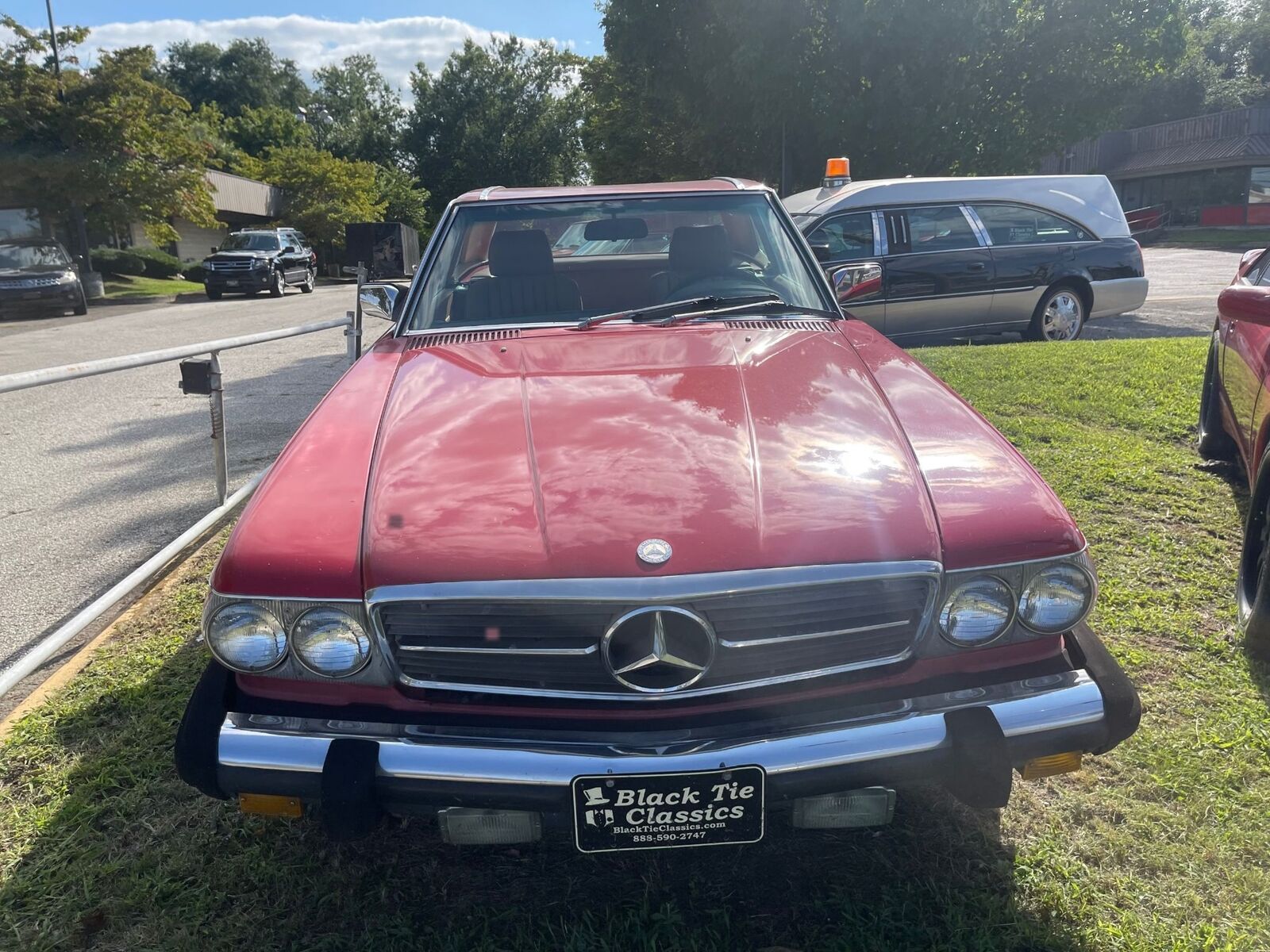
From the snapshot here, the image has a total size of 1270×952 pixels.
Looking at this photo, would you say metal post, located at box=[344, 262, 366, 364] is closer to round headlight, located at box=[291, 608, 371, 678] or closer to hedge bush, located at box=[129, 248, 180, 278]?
round headlight, located at box=[291, 608, 371, 678]

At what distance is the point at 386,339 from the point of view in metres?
3.56

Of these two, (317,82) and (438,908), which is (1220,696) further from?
(317,82)

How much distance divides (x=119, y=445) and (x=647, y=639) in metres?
6.43

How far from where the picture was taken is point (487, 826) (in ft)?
6.84

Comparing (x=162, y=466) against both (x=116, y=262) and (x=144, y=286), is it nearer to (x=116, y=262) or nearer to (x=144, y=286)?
(x=144, y=286)

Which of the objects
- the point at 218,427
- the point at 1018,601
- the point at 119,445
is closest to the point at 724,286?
the point at 1018,601

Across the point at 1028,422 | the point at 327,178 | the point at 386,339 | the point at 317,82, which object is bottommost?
the point at 1028,422

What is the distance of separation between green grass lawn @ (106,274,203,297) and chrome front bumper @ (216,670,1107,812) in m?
29.1

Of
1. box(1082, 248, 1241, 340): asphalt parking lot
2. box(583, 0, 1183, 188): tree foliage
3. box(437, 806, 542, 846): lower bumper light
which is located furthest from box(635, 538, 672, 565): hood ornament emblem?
box(583, 0, 1183, 188): tree foliage

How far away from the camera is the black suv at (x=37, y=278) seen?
19.5m

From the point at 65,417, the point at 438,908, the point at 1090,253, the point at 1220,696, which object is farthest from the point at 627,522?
the point at 1090,253

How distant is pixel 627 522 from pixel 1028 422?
5001mm

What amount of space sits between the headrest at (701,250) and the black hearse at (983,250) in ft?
18.6

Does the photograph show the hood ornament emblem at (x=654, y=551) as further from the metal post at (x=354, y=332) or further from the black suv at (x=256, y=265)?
the black suv at (x=256, y=265)
